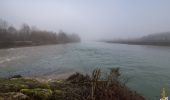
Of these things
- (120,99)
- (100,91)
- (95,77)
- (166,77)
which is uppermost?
(95,77)

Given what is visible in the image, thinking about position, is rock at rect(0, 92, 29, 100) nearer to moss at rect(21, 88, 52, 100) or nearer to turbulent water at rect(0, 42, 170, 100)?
moss at rect(21, 88, 52, 100)

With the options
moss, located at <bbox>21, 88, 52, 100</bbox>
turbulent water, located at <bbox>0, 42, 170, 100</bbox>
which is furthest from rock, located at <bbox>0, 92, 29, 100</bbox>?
turbulent water, located at <bbox>0, 42, 170, 100</bbox>

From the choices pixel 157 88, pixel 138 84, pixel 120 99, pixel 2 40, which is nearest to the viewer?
pixel 120 99

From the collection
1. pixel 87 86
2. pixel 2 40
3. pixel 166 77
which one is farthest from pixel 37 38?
pixel 87 86

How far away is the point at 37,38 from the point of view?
99875 millimetres

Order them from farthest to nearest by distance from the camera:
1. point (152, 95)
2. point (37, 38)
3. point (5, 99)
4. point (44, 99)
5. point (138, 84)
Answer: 1. point (37, 38)
2. point (138, 84)
3. point (152, 95)
4. point (44, 99)
5. point (5, 99)

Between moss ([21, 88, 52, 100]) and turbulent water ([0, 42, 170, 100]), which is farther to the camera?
turbulent water ([0, 42, 170, 100])

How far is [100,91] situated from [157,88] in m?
11.3

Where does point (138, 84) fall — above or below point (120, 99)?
below

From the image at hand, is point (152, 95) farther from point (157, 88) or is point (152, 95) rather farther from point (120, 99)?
point (120, 99)

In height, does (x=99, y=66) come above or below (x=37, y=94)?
below

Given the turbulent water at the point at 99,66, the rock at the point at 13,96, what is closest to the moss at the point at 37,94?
the rock at the point at 13,96

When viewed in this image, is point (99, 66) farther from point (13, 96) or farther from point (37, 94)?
point (13, 96)

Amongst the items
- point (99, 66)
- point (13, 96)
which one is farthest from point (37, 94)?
point (99, 66)
